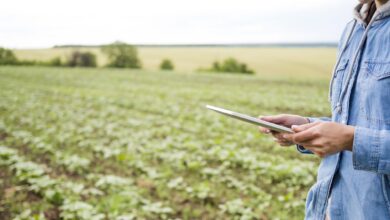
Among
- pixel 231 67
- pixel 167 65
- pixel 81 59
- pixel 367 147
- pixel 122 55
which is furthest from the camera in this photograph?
pixel 231 67

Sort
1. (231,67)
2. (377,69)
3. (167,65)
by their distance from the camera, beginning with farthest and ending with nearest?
(231,67) → (167,65) → (377,69)

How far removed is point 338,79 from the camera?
1.76 m

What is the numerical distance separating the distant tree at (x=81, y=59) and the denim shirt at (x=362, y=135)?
4191 cm

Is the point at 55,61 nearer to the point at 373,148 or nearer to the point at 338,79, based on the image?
the point at 338,79

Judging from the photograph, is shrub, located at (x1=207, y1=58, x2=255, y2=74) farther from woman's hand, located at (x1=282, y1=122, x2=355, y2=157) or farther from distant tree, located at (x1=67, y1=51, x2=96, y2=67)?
woman's hand, located at (x1=282, y1=122, x2=355, y2=157)

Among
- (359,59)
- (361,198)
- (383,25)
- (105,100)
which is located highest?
(383,25)

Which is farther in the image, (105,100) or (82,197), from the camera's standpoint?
(105,100)

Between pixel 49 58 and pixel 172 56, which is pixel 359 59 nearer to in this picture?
pixel 49 58

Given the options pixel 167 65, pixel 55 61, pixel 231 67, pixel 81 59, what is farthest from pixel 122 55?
pixel 231 67

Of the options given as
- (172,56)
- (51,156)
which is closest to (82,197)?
(51,156)

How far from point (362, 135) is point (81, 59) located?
43.2 meters

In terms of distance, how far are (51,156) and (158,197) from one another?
265 cm

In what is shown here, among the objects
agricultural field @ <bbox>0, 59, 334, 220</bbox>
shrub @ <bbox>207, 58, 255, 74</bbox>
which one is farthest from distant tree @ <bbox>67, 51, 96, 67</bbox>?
agricultural field @ <bbox>0, 59, 334, 220</bbox>

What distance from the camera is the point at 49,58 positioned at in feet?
125
